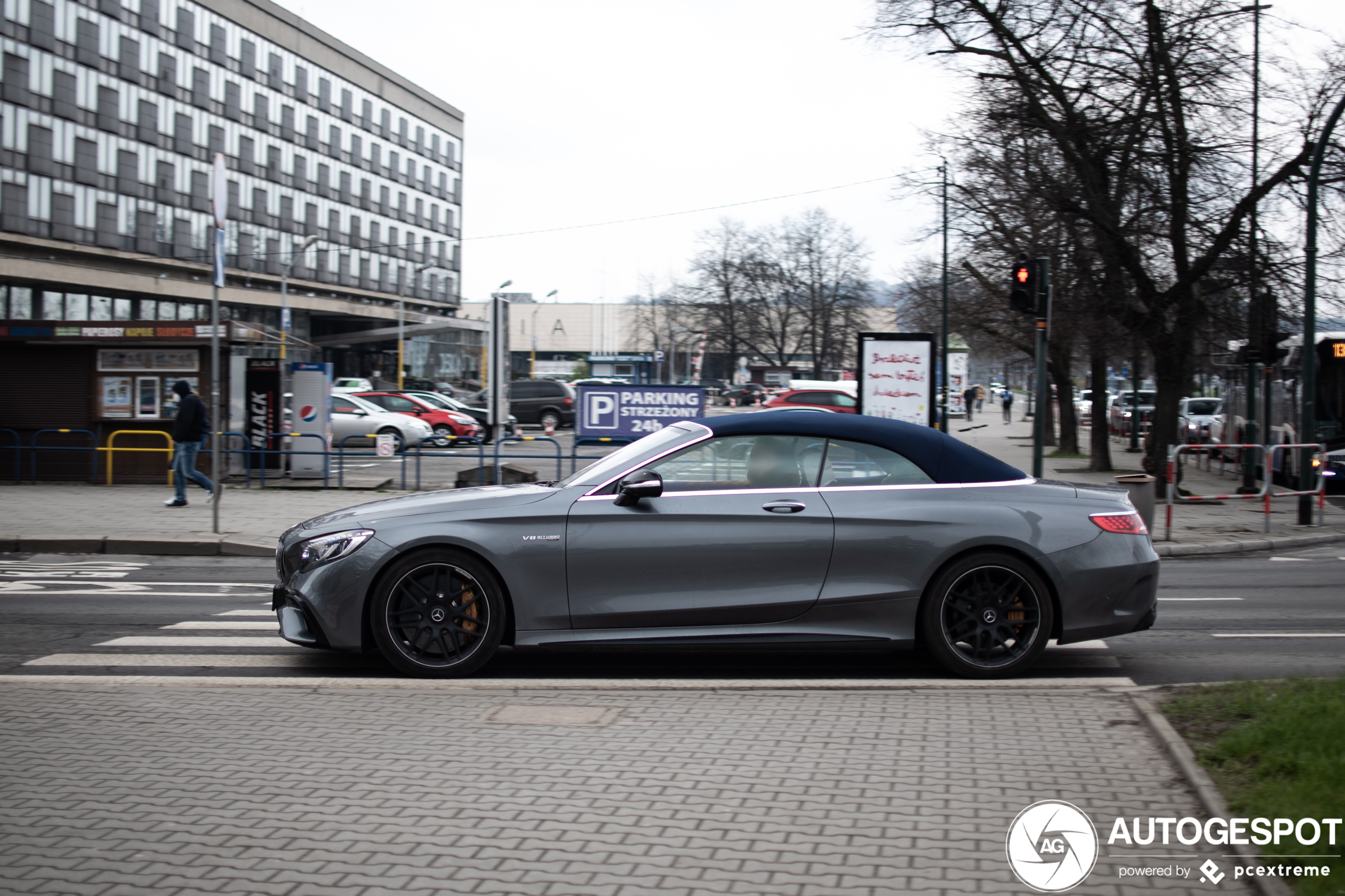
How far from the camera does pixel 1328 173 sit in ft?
63.4

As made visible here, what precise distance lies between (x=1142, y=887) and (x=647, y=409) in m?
16.4

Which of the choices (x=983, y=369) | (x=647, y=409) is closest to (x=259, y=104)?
(x=647, y=409)

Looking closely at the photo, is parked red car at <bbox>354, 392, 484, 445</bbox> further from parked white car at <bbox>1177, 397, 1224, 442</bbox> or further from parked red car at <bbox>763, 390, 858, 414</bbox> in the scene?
parked white car at <bbox>1177, 397, 1224, 442</bbox>

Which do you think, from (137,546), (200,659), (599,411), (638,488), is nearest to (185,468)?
(137,546)

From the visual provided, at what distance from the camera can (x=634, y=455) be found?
21.6 feet

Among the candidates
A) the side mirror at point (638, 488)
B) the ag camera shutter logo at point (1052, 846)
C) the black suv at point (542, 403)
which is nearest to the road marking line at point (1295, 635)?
the side mirror at point (638, 488)

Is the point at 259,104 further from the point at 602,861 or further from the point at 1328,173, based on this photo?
the point at 602,861

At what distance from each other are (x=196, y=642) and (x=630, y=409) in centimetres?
1243

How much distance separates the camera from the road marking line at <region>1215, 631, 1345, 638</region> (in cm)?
796

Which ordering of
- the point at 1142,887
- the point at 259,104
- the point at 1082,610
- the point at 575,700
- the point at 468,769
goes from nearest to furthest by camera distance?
the point at 1142,887, the point at 468,769, the point at 575,700, the point at 1082,610, the point at 259,104

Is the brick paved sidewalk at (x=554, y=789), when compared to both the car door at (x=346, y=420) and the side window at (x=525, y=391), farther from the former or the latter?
the side window at (x=525, y=391)

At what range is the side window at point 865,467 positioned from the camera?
6414 millimetres

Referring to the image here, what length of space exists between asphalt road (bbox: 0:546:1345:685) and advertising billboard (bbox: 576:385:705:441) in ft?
29.6

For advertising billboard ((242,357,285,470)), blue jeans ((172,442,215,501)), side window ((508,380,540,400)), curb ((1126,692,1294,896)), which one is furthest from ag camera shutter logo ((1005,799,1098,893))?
side window ((508,380,540,400))
